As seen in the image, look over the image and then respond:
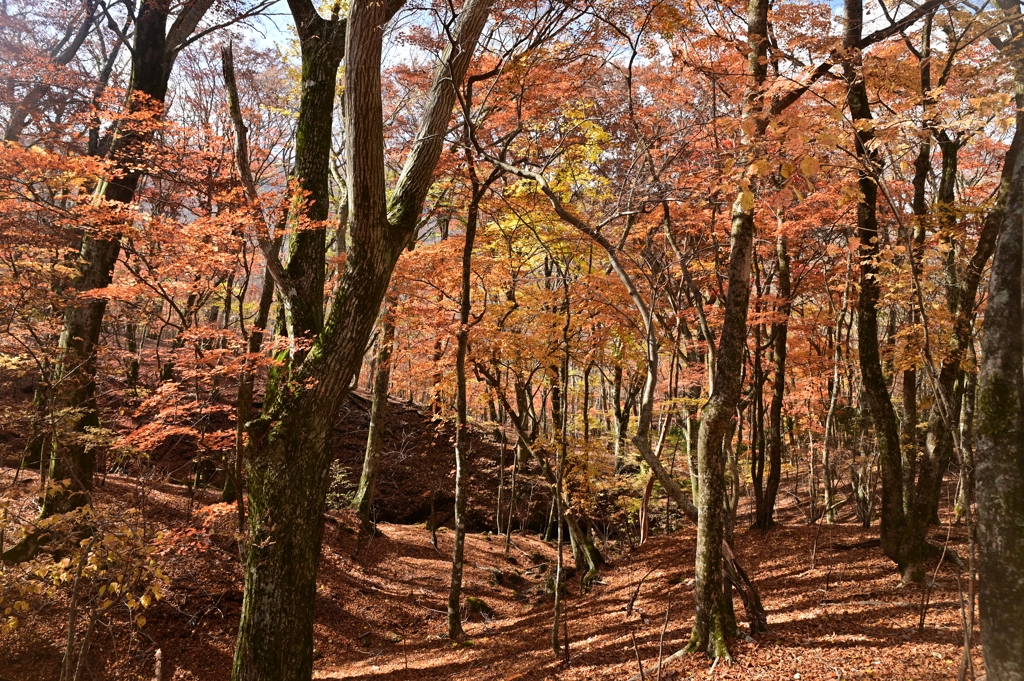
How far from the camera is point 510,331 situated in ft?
31.2

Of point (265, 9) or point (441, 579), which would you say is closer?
point (265, 9)

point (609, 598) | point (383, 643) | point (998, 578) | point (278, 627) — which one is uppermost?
point (998, 578)

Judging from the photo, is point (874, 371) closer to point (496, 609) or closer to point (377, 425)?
point (496, 609)

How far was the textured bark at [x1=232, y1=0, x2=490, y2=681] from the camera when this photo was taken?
448 cm

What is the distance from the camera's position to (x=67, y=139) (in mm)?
12102

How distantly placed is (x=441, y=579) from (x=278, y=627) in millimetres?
6658

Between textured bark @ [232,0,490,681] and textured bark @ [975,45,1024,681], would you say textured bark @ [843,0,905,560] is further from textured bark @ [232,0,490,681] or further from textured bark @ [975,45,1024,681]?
textured bark @ [232,0,490,681]

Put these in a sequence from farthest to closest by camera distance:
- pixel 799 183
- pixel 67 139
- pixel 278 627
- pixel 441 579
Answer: pixel 67 139 → pixel 441 579 → pixel 799 183 → pixel 278 627

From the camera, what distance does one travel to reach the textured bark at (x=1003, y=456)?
2715mm

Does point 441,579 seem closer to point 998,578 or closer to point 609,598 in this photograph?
point 609,598

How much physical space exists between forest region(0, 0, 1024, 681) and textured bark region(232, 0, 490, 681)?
0.10 ft

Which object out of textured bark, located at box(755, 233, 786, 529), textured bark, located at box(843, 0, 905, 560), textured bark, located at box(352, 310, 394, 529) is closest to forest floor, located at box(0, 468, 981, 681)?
textured bark, located at box(352, 310, 394, 529)

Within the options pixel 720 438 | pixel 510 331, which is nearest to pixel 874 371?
pixel 720 438

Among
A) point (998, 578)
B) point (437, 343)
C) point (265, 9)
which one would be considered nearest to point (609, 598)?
point (437, 343)
